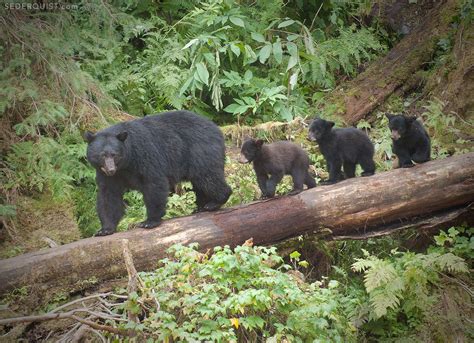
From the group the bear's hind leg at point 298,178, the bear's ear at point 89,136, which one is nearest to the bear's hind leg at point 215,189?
the bear's hind leg at point 298,178

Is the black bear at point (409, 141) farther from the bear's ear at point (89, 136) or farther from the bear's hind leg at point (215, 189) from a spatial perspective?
the bear's ear at point (89, 136)

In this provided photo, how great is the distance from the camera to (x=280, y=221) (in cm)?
678

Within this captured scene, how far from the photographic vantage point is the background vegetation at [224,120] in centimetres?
570

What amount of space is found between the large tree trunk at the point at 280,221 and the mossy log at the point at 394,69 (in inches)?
150

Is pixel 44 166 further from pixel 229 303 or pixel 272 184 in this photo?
pixel 229 303

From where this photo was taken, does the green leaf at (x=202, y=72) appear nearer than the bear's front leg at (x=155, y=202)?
No

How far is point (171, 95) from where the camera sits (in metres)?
10.3

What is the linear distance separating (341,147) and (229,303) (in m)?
3.60

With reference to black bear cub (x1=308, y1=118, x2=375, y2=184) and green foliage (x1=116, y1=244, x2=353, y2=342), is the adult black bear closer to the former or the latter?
green foliage (x1=116, y1=244, x2=353, y2=342)

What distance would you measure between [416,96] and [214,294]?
291 inches

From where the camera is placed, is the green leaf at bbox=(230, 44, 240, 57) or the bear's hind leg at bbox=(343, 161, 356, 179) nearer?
the bear's hind leg at bbox=(343, 161, 356, 179)

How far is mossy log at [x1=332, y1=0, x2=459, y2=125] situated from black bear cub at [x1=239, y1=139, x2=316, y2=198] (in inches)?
133

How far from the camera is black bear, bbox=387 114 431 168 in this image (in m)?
7.76

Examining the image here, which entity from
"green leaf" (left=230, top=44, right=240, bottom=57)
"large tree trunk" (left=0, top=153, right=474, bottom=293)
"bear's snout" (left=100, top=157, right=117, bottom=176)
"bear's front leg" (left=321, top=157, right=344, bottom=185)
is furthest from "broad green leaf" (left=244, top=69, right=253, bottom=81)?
"bear's snout" (left=100, top=157, right=117, bottom=176)
